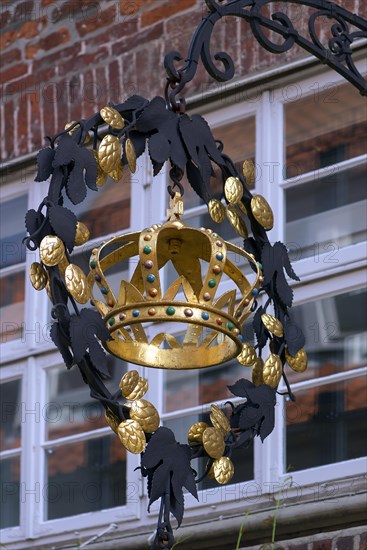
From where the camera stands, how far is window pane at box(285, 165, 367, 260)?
5980 millimetres

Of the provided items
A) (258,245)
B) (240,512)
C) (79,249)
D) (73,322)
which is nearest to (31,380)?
(79,249)

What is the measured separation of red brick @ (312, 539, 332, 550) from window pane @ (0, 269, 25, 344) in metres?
2.05

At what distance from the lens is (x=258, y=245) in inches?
173

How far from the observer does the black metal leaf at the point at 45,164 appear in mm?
3975

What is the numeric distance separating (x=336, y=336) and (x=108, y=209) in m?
1.49

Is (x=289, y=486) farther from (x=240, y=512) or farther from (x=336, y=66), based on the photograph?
(x=336, y=66)

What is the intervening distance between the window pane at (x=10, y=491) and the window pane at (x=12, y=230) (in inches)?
38.9

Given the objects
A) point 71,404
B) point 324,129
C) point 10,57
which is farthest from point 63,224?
point 10,57

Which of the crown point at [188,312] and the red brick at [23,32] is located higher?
the red brick at [23,32]

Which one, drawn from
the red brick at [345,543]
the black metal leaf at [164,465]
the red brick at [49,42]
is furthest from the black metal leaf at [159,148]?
the red brick at [49,42]

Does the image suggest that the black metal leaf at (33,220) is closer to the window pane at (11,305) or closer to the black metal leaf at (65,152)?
the black metal leaf at (65,152)

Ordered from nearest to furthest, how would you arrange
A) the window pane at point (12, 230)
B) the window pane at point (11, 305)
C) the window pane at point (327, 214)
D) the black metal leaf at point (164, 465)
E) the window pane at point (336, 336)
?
the black metal leaf at point (164, 465) < the window pane at point (336, 336) < the window pane at point (327, 214) < the window pane at point (11, 305) < the window pane at point (12, 230)

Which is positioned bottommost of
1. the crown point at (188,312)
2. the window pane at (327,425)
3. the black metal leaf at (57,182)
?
the crown point at (188,312)

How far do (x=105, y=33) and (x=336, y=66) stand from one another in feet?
8.25
